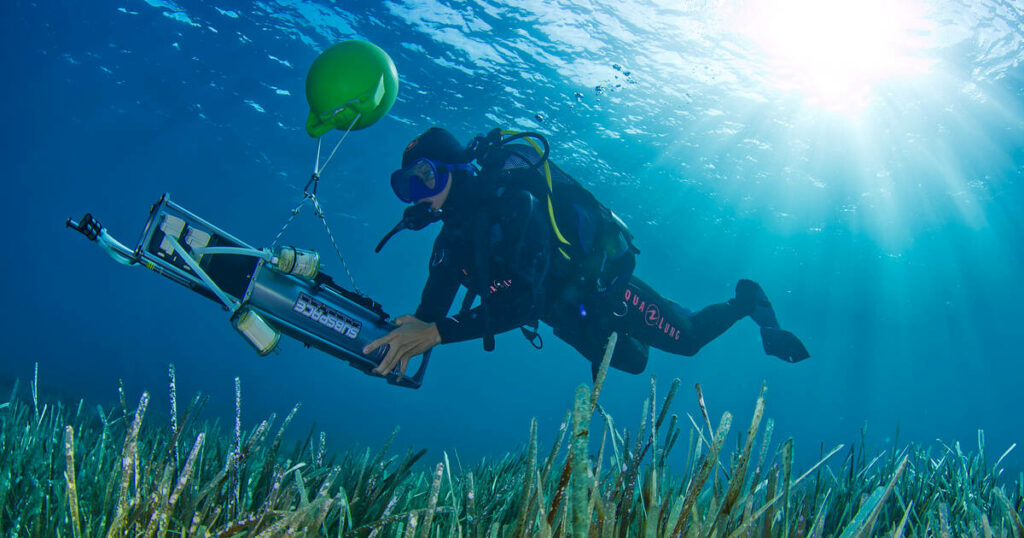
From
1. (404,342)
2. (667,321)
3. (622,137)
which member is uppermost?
(622,137)

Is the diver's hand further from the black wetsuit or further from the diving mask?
the diving mask

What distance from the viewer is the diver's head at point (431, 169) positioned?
13.2ft

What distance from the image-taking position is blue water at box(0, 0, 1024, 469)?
11602mm

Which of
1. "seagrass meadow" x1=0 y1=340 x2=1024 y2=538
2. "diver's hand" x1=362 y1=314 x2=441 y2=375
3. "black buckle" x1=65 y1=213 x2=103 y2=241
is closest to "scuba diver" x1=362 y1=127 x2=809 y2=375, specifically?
"diver's hand" x1=362 y1=314 x2=441 y2=375

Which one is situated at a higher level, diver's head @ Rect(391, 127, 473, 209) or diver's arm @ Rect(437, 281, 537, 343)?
diver's head @ Rect(391, 127, 473, 209)

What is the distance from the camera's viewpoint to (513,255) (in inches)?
149

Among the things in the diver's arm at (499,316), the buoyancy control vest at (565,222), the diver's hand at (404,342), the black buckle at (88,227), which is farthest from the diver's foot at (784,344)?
the black buckle at (88,227)

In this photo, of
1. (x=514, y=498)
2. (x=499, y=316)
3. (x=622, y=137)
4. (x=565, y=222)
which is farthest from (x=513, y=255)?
(x=622, y=137)

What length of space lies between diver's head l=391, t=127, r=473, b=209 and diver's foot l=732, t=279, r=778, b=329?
460 cm

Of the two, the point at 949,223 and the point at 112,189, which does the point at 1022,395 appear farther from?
the point at 112,189

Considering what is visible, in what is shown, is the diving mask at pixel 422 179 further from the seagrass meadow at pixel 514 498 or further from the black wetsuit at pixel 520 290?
the seagrass meadow at pixel 514 498

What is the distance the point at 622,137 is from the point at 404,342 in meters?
14.1

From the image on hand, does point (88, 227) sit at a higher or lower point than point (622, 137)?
lower

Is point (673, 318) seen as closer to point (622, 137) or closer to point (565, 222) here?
point (565, 222)
